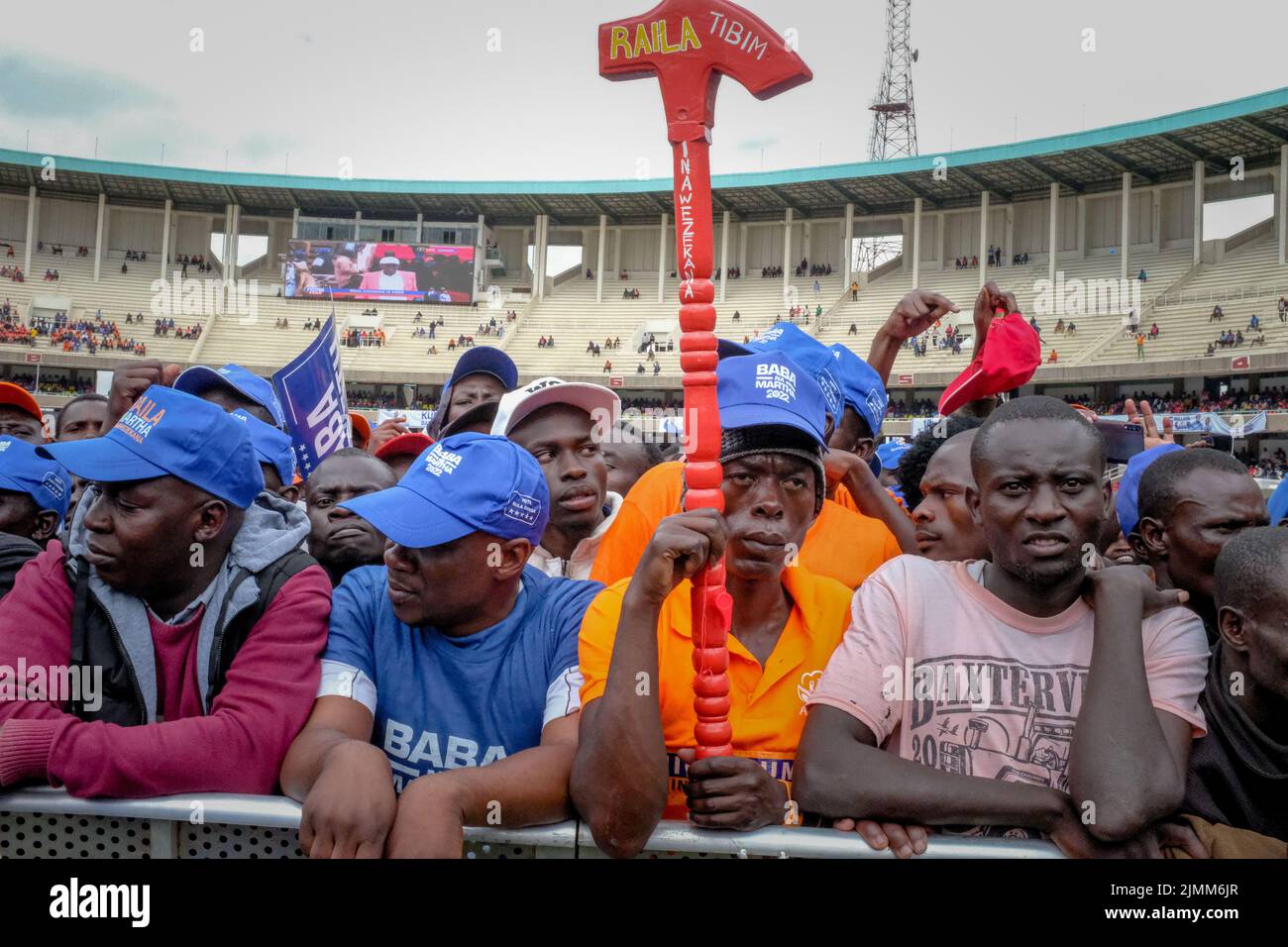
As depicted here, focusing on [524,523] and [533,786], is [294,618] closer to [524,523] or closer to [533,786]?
[524,523]

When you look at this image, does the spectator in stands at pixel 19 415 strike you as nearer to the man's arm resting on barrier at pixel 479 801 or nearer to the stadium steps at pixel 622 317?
the man's arm resting on barrier at pixel 479 801

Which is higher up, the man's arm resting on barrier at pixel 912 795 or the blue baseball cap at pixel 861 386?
the blue baseball cap at pixel 861 386

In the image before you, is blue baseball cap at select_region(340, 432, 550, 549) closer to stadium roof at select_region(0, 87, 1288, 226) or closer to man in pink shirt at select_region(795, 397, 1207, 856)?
man in pink shirt at select_region(795, 397, 1207, 856)

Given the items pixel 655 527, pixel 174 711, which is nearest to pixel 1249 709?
pixel 655 527

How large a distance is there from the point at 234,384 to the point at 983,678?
3470mm

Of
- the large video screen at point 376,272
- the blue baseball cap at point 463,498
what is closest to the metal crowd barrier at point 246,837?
the blue baseball cap at point 463,498

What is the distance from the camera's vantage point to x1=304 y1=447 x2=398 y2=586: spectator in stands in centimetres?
349

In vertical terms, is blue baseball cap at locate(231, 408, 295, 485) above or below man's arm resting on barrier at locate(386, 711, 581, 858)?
above

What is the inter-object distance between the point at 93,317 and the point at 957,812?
45005 mm

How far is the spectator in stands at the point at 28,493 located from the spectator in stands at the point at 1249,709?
3828mm

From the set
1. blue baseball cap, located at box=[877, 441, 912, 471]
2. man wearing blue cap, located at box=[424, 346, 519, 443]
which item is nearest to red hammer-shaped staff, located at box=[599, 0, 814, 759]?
man wearing blue cap, located at box=[424, 346, 519, 443]

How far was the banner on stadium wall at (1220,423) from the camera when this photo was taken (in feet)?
78.7

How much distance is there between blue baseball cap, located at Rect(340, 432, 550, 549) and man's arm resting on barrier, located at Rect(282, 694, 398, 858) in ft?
1.69
